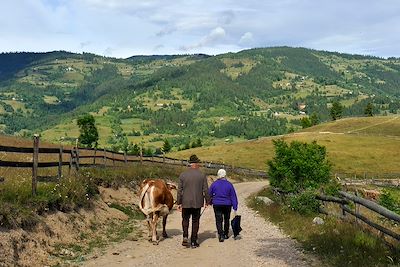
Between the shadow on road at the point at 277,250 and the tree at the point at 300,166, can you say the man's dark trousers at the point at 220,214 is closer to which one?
the shadow on road at the point at 277,250

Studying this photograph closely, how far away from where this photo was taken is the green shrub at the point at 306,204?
19.8m

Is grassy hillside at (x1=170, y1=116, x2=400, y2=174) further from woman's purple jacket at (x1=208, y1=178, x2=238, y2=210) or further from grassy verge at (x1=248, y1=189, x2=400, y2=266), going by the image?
woman's purple jacket at (x1=208, y1=178, x2=238, y2=210)

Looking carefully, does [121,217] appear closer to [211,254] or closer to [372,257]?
[211,254]

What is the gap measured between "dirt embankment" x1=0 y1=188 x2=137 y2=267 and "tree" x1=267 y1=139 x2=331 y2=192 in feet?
59.5

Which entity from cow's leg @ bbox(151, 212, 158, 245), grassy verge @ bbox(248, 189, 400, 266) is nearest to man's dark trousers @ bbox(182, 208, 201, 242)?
cow's leg @ bbox(151, 212, 158, 245)

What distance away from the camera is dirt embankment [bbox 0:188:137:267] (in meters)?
10.6

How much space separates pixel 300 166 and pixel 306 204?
14462mm

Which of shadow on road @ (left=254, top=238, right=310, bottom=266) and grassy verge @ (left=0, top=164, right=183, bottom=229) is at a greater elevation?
grassy verge @ (left=0, top=164, right=183, bottom=229)

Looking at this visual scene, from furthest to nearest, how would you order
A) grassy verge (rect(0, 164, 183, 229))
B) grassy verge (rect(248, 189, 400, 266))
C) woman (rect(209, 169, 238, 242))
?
woman (rect(209, 169, 238, 242)) < grassy verge (rect(0, 164, 183, 229)) < grassy verge (rect(248, 189, 400, 266))

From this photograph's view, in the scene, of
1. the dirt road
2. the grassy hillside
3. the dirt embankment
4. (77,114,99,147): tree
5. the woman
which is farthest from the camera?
(77,114,99,147): tree

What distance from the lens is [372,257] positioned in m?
10.5

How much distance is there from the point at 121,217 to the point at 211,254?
7.58 metres

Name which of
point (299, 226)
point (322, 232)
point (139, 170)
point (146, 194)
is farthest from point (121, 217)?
point (139, 170)

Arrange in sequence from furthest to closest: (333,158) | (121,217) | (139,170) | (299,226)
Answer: (333,158) < (139,170) < (121,217) < (299,226)
